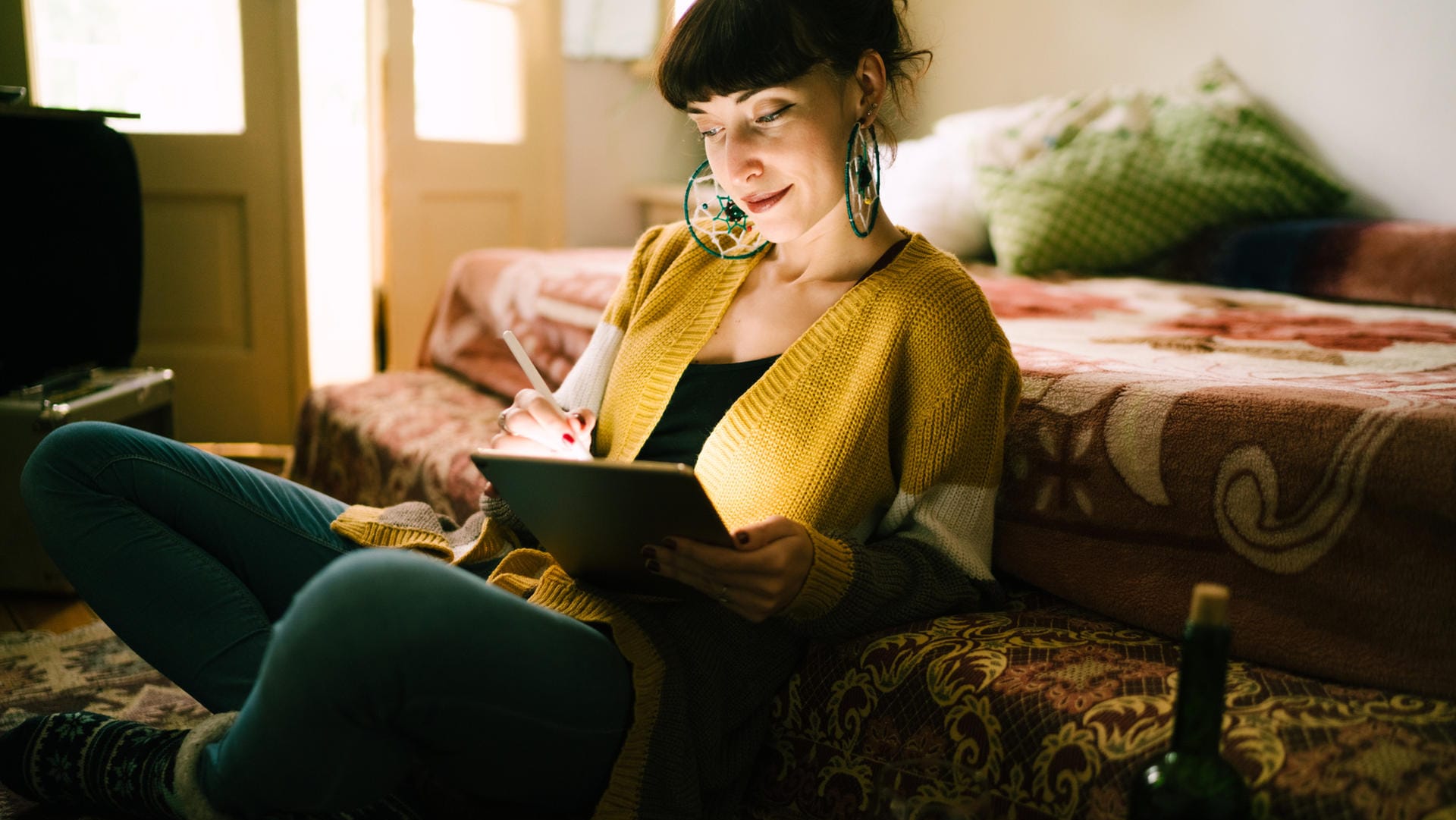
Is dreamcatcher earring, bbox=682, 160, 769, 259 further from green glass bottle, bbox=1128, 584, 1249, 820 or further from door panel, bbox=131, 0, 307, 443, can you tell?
door panel, bbox=131, 0, 307, 443

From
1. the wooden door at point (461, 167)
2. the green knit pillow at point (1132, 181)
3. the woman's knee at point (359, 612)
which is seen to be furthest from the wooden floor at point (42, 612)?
the green knit pillow at point (1132, 181)

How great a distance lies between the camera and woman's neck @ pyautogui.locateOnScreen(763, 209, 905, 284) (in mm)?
1054

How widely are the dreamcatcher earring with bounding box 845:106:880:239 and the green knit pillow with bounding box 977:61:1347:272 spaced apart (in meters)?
→ 1.13

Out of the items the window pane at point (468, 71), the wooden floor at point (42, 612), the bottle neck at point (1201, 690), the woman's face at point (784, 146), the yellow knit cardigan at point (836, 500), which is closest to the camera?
the bottle neck at point (1201, 690)

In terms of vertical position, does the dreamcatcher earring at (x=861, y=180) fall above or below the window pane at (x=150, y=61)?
below

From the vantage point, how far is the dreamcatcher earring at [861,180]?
3.33ft

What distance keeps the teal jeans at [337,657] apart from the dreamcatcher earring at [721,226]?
18.6 inches

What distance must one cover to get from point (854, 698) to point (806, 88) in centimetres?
54

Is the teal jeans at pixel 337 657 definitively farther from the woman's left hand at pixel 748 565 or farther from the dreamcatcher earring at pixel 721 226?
the dreamcatcher earring at pixel 721 226

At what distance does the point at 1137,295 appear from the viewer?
73.2 inches

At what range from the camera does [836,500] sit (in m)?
0.94

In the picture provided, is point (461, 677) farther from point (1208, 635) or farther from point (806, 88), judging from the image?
point (806, 88)

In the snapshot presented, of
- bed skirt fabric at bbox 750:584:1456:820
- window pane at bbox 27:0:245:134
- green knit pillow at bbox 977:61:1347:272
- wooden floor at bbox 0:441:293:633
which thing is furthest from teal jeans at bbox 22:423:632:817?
window pane at bbox 27:0:245:134

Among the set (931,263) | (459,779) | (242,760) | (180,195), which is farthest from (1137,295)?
(180,195)
